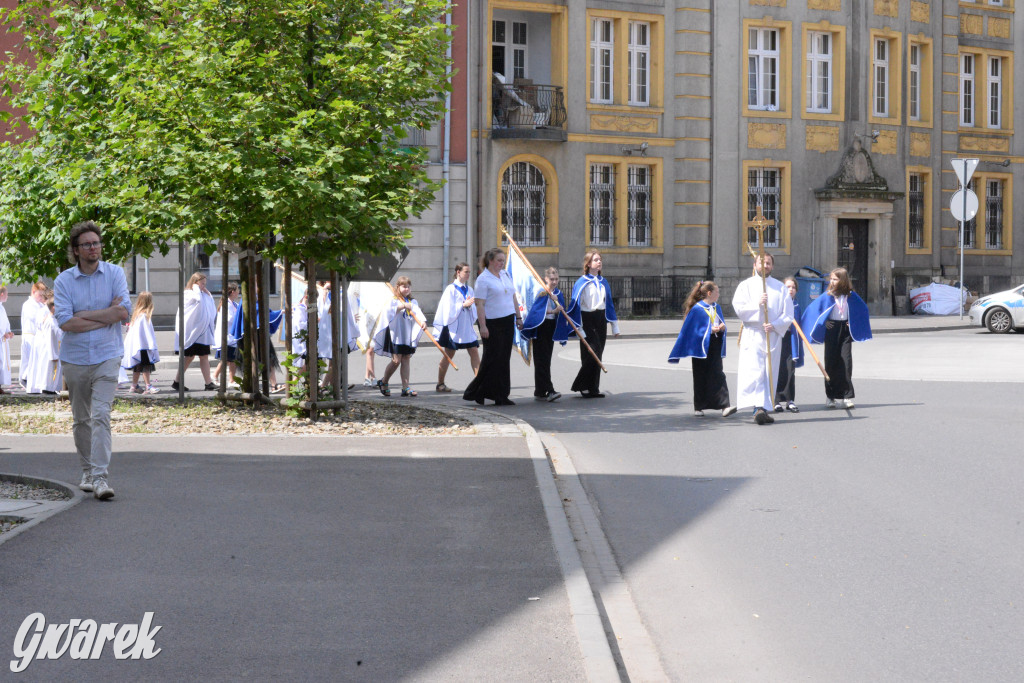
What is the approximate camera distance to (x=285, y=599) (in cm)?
587

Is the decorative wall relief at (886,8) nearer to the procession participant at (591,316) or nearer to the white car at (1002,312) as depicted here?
the white car at (1002,312)

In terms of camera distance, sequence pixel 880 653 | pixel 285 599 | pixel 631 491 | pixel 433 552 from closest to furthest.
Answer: pixel 880 653, pixel 285 599, pixel 433 552, pixel 631 491

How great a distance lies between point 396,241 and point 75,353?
4924 millimetres

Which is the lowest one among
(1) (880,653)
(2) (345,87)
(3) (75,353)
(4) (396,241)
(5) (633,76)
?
(1) (880,653)

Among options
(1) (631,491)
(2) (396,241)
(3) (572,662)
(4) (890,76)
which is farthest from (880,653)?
(4) (890,76)

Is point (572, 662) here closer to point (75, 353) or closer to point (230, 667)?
point (230, 667)

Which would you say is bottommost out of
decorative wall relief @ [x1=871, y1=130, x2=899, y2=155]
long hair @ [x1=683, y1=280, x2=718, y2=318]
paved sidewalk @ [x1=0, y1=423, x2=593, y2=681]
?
paved sidewalk @ [x1=0, y1=423, x2=593, y2=681]

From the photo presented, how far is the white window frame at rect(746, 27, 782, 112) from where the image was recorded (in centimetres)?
3769

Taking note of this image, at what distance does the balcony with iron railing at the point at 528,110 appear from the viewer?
114 feet

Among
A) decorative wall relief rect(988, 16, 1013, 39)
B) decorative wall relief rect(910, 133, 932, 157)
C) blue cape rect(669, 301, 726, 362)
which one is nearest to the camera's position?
blue cape rect(669, 301, 726, 362)

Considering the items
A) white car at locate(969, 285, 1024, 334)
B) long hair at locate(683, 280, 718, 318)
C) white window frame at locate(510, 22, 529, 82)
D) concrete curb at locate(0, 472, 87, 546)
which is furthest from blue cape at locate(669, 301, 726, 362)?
white window frame at locate(510, 22, 529, 82)

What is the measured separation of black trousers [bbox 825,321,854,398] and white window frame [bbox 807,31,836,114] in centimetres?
2421

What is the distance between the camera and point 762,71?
124 ft

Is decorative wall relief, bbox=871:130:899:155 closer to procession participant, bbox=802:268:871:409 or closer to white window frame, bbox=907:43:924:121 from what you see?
white window frame, bbox=907:43:924:121
